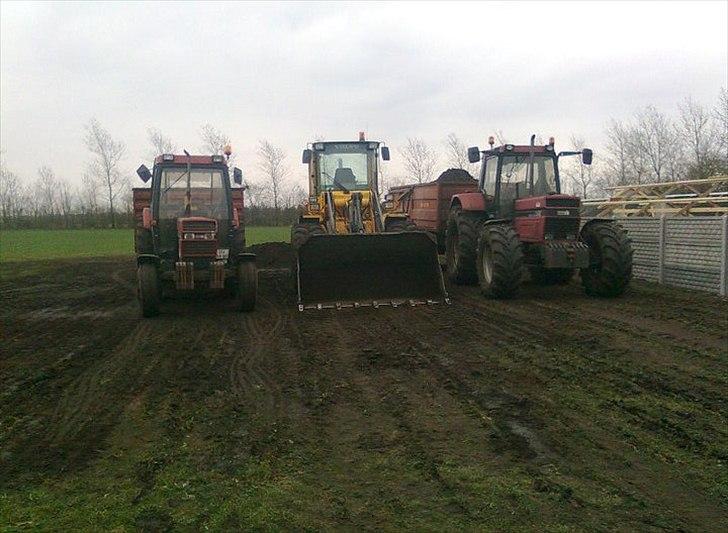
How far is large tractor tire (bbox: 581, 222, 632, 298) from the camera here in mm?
11039

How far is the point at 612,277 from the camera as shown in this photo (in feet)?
36.5

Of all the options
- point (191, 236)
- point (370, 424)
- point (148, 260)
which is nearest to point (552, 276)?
point (191, 236)

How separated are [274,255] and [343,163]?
8919 millimetres

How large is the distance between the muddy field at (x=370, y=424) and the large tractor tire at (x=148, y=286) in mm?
454

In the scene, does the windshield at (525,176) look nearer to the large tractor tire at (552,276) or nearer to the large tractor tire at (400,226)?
the large tractor tire at (552,276)

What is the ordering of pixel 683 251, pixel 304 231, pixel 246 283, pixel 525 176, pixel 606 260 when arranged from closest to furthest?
pixel 246 283 < pixel 606 260 < pixel 525 176 < pixel 304 231 < pixel 683 251

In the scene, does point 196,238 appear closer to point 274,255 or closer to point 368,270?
point 368,270

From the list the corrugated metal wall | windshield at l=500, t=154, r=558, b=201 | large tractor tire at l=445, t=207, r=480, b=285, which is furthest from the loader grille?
the corrugated metal wall

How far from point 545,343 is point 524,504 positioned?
4.34 meters

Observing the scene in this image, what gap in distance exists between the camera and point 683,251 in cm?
1306

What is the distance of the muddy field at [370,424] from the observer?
3.69m

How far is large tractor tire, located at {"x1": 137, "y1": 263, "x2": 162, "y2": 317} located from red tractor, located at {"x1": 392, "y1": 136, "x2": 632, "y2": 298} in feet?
18.1

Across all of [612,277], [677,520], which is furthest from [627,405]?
[612,277]

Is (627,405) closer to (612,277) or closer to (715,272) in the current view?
(612,277)
